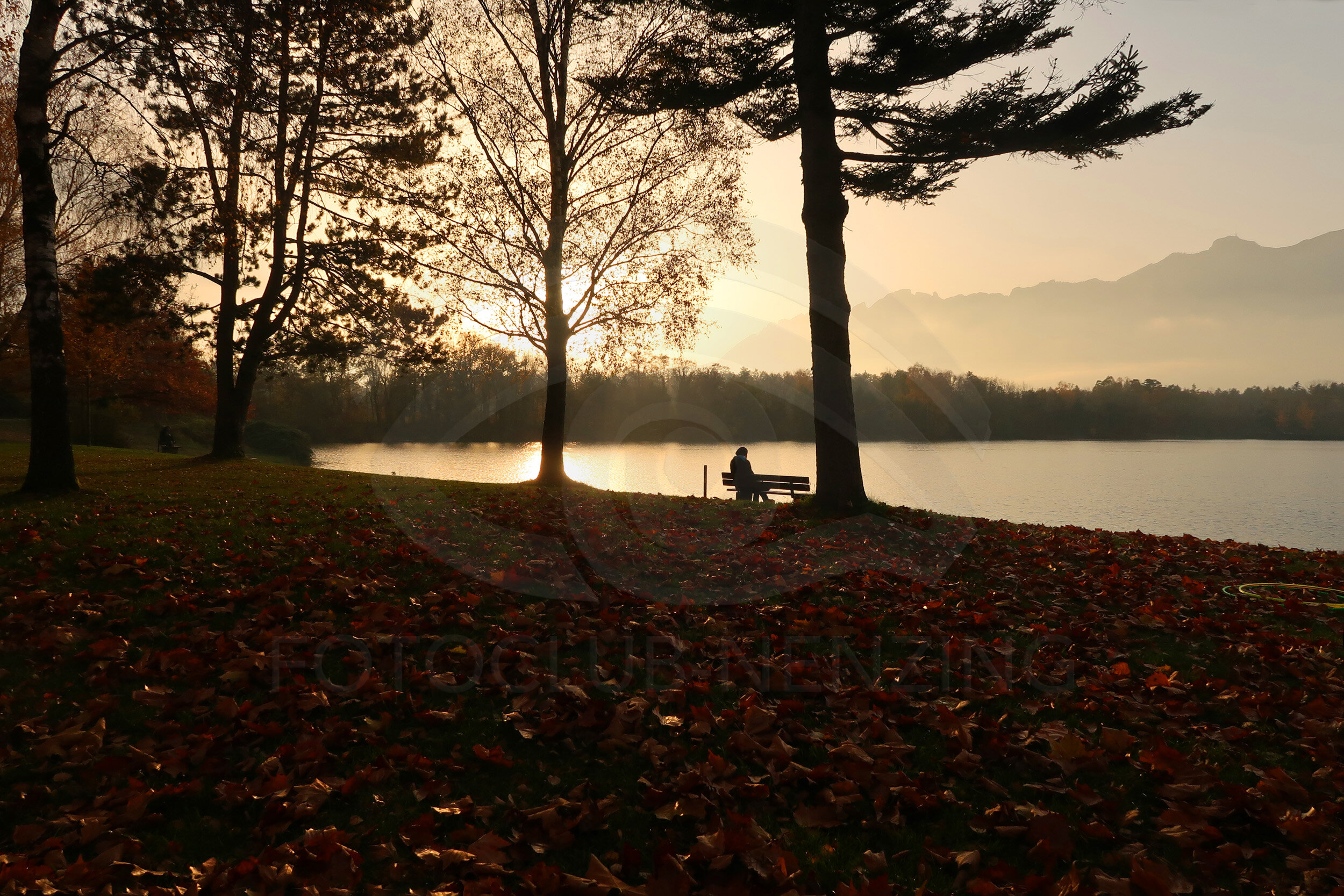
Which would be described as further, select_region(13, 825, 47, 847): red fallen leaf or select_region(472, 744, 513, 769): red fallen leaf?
select_region(472, 744, 513, 769): red fallen leaf

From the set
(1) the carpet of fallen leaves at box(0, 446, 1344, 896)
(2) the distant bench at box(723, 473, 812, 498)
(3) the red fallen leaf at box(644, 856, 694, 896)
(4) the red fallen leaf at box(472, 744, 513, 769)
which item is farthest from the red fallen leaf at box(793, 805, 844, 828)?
(2) the distant bench at box(723, 473, 812, 498)

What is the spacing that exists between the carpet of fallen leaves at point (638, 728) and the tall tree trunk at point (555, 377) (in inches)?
417

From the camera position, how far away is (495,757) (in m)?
3.39

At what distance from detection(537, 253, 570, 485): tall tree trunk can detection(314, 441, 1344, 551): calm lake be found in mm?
4295

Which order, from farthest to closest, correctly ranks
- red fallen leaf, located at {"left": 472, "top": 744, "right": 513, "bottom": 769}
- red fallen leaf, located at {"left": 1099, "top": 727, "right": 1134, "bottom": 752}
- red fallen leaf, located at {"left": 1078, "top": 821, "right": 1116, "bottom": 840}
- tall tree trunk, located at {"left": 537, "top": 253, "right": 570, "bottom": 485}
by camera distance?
tall tree trunk, located at {"left": 537, "top": 253, "right": 570, "bottom": 485} < red fallen leaf, located at {"left": 1099, "top": 727, "right": 1134, "bottom": 752} < red fallen leaf, located at {"left": 472, "top": 744, "right": 513, "bottom": 769} < red fallen leaf, located at {"left": 1078, "top": 821, "right": 1116, "bottom": 840}

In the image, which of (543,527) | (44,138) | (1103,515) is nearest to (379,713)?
(543,527)

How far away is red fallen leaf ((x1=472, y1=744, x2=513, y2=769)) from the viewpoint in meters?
3.38

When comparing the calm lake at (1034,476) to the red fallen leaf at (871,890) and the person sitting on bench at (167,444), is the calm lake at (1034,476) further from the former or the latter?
the red fallen leaf at (871,890)

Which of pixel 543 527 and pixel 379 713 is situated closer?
pixel 379 713

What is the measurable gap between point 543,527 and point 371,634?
3757 mm

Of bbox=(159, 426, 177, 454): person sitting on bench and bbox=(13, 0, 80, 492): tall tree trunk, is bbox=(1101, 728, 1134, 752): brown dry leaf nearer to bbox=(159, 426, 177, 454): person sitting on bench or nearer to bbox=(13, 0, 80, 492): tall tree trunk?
bbox=(13, 0, 80, 492): tall tree trunk

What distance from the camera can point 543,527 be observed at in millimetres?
8414

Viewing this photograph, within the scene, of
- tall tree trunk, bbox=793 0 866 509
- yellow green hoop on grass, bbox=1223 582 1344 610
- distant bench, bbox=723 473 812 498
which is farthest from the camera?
distant bench, bbox=723 473 812 498

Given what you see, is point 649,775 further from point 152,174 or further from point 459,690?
point 152,174
